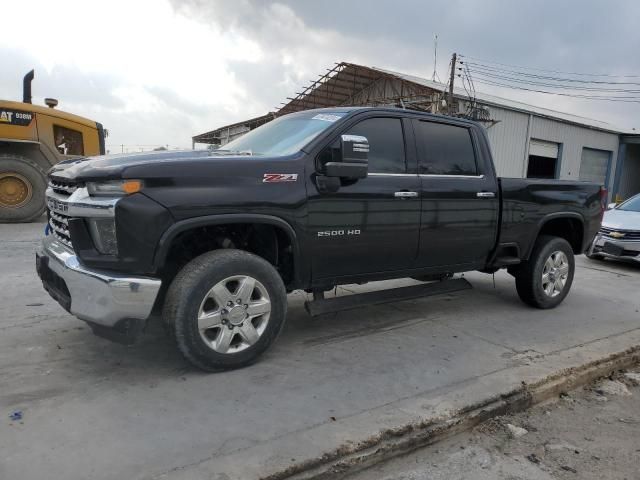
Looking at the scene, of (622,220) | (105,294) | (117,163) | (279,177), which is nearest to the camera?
(105,294)

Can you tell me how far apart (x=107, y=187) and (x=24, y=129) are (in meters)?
9.24

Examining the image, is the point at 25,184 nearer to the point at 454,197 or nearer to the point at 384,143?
the point at 384,143

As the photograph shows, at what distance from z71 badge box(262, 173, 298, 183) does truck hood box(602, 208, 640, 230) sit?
7281mm

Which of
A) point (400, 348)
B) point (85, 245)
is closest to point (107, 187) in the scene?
point (85, 245)

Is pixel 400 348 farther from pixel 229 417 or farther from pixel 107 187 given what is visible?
pixel 107 187

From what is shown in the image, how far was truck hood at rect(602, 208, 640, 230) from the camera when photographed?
8.71 m

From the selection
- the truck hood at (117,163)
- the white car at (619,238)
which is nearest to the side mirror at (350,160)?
the truck hood at (117,163)

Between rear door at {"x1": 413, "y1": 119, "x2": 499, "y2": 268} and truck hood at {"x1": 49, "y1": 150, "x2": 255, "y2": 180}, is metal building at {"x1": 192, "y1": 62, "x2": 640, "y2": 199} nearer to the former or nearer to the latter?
rear door at {"x1": 413, "y1": 119, "x2": 499, "y2": 268}

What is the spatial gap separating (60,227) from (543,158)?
89.0 feet

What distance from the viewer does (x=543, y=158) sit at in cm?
2683

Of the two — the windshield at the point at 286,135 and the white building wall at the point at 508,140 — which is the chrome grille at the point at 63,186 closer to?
the windshield at the point at 286,135

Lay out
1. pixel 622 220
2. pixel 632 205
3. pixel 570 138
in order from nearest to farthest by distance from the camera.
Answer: pixel 622 220 → pixel 632 205 → pixel 570 138

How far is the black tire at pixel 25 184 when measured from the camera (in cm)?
1039

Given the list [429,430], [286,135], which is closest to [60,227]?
[286,135]
